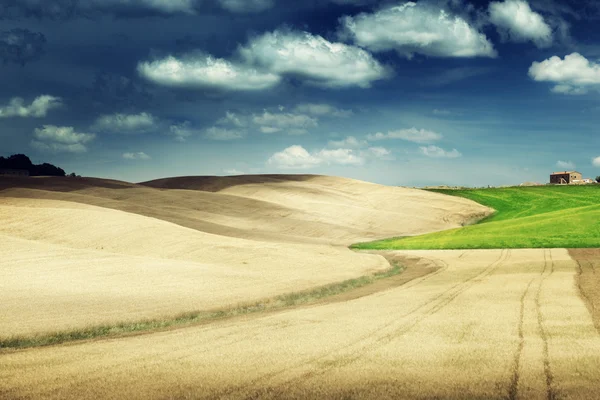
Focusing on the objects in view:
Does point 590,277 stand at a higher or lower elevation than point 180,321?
higher

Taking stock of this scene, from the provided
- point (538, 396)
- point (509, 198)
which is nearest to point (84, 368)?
point (538, 396)

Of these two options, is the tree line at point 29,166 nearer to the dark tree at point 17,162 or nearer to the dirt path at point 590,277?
the dark tree at point 17,162

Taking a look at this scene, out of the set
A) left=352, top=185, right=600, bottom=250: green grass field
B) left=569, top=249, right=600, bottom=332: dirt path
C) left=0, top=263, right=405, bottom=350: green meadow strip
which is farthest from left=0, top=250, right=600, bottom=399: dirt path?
left=352, top=185, right=600, bottom=250: green grass field

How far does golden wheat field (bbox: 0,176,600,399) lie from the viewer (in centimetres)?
736

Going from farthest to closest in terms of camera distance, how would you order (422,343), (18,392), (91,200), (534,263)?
1. (91,200)
2. (534,263)
3. (422,343)
4. (18,392)

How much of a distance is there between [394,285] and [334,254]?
8.27 meters

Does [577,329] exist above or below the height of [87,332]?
above

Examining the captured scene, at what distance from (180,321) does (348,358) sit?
5.71 meters

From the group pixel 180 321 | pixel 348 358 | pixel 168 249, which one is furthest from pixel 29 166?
pixel 348 358

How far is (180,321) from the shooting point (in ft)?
42.8

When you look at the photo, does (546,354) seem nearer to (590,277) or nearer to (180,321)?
(180,321)

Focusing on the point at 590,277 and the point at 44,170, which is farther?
the point at 44,170

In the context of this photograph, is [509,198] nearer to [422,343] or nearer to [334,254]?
[334,254]

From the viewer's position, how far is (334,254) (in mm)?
27531
